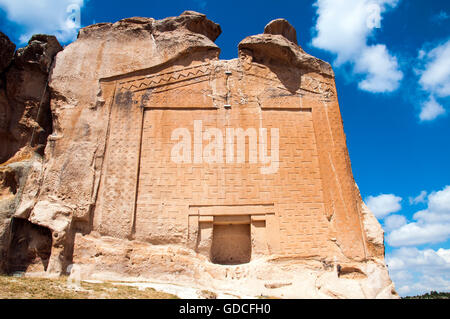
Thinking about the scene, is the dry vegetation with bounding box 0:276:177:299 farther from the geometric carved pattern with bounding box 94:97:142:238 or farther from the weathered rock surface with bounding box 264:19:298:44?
the weathered rock surface with bounding box 264:19:298:44

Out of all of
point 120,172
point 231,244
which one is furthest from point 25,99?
point 231,244

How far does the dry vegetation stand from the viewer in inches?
229

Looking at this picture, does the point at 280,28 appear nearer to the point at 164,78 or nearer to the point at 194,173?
the point at 164,78

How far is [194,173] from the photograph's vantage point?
29.9 feet

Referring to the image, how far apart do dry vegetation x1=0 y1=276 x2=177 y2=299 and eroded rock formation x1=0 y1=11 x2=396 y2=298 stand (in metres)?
1.14

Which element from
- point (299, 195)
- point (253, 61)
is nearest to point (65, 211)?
point (299, 195)

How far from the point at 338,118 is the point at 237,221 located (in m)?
4.03

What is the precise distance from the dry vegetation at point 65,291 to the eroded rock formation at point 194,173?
3.73 feet

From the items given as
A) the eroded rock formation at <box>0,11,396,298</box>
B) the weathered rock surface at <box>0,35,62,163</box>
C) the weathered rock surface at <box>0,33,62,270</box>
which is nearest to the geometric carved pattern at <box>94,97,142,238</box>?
the eroded rock formation at <box>0,11,396,298</box>

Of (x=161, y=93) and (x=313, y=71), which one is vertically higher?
(x=313, y=71)

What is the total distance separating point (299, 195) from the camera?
9086mm

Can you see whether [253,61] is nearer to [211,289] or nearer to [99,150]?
[99,150]

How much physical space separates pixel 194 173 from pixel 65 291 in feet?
12.9
